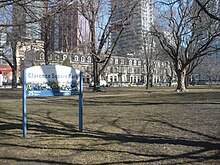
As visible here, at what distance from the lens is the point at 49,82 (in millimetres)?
9766

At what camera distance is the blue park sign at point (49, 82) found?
945 centimetres

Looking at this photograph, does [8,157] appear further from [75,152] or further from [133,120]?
[133,120]

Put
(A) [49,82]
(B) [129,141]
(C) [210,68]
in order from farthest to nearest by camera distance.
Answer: (C) [210,68], (A) [49,82], (B) [129,141]

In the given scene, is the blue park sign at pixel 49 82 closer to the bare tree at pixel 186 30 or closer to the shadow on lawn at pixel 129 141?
the shadow on lawn at pixel 129 141

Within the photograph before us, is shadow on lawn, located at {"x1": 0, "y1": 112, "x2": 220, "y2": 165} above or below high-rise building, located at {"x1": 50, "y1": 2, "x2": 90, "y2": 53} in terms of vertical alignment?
below

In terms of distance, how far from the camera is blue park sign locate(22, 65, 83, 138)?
945 centimetres

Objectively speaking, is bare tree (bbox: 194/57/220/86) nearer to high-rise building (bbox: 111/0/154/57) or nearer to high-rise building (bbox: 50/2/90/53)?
high-rise building (bbox: 111/0/154/57)

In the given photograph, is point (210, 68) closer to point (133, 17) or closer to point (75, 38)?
point (133, 17)

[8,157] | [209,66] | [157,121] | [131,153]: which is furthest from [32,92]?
[209,66]

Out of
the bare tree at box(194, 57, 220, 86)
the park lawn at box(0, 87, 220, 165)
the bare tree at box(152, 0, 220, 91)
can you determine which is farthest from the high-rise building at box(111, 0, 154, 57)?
the bare tree at box(194, 57, 220, 86)

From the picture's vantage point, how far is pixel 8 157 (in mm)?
→ 6906

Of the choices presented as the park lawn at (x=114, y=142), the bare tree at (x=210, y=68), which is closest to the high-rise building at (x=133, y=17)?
the park lawn at (x=114, y=142)

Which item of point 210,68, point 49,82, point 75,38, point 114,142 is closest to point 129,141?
point 114,142

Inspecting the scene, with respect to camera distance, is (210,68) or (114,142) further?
(210,68)
